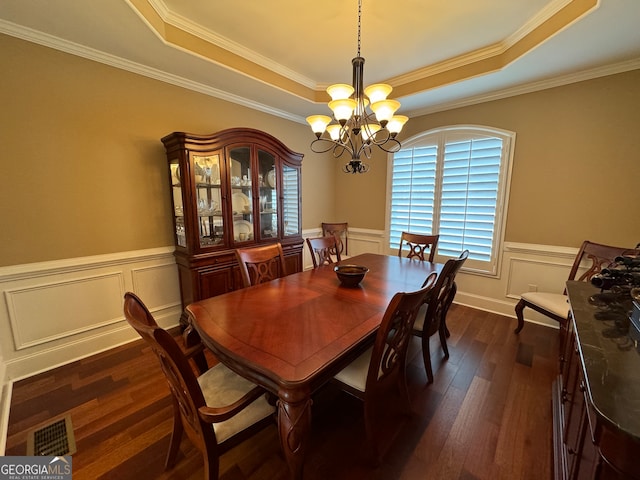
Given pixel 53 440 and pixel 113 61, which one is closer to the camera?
pixel 53 440

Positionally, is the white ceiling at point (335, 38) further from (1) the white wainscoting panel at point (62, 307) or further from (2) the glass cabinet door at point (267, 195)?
(1) the white wainscoting panel at point (62, 307)

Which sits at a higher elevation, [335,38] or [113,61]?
[335,38]

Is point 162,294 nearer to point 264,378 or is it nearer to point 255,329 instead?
point 255,329

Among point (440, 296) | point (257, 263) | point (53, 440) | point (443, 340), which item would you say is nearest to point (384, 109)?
point (440, 296)

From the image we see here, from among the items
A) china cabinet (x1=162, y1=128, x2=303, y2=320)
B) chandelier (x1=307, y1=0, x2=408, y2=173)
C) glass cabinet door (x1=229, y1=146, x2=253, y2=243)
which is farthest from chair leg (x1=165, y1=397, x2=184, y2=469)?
chandelier (x1=307, y1=0, x2=408, y2=173)

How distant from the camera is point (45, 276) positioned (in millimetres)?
2029

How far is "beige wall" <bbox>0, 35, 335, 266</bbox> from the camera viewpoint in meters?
1.86

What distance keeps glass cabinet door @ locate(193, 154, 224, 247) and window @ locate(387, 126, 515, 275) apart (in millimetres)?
2400

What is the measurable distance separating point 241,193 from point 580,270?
3510 millimetres

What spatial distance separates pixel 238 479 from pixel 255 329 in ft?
2.45

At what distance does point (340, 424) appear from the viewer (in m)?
1.61

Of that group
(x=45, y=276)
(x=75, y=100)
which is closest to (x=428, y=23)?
(x=75, y=100)

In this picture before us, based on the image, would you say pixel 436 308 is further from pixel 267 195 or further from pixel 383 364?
pixel 267 195

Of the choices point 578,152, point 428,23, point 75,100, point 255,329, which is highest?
point 428,23
